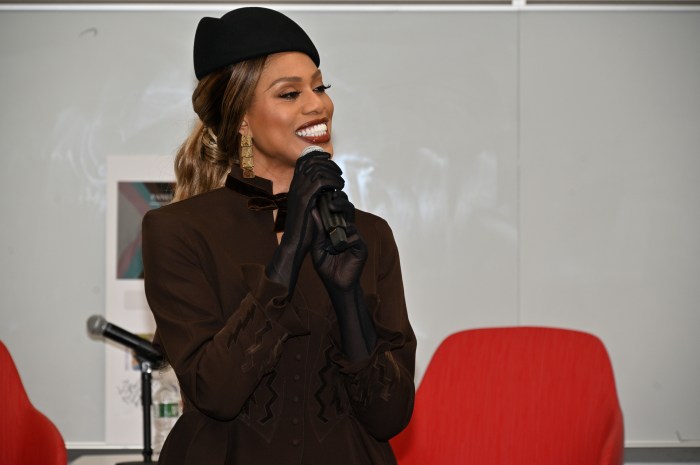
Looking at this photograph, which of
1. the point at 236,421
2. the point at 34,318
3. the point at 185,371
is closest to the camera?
the point at 185,371

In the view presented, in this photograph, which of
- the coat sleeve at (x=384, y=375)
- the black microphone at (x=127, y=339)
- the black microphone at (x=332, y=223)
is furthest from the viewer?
the black microphone at (x=127, y=339)

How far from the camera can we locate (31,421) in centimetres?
264

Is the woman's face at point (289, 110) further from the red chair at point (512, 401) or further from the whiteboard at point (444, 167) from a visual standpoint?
the whiteboard at point (444, 167)

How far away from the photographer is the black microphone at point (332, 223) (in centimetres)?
138

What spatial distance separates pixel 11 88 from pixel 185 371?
119 inches

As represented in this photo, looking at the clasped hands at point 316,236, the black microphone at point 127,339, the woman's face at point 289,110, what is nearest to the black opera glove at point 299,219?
the clasped hands at point 316,236

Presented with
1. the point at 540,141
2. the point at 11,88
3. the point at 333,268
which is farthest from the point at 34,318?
the point at 333,268

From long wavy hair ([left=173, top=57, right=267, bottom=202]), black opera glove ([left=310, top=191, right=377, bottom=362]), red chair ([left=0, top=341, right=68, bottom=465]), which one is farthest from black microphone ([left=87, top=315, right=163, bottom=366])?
black opera glove ([left=310, top=191, right=377, bottom=362])

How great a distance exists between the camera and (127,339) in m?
3.04

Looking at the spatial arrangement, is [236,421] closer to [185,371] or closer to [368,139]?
[185,371]

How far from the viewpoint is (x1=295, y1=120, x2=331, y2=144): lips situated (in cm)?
158

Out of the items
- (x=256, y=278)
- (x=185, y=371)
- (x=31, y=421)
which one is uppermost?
(x=256, y=278)

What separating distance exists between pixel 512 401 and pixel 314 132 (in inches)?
55.1

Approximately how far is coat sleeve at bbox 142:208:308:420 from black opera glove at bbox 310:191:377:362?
0.23ft
